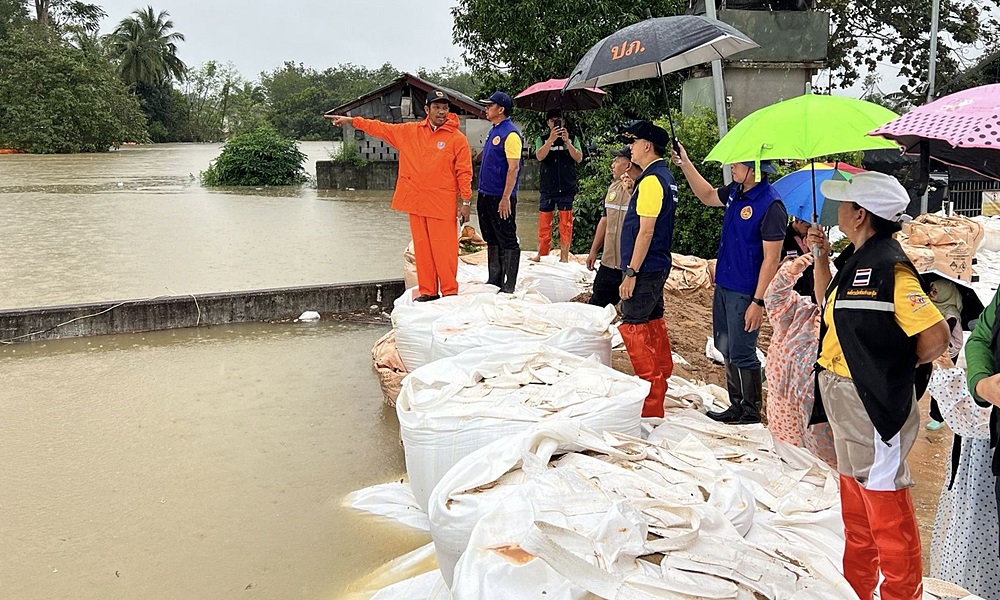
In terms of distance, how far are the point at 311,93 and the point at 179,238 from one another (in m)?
37.3

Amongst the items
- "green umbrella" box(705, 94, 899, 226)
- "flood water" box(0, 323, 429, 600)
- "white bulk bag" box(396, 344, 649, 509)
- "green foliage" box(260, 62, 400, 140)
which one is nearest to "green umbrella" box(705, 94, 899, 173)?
"green umbrella" box(705, 94, 899, 226)

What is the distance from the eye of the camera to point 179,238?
10453mm

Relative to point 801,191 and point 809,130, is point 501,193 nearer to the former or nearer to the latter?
point 801,191

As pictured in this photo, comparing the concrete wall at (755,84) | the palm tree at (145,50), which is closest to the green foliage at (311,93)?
the palm tree at (145,50)

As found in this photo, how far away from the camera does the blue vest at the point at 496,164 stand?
5379 mm

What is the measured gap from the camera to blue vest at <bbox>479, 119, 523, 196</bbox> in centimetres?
538

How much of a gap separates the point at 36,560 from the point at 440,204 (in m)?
3.02

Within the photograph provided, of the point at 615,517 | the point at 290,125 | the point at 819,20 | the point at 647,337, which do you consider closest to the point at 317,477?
the point at 647,337

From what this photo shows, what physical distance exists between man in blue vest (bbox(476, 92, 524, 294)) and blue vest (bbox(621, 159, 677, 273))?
4.86 feet

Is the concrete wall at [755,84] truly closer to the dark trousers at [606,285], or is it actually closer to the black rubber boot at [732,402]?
the dark trousers at [606,285]

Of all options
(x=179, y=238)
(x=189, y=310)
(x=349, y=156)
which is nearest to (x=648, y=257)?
(x=189, y=310)

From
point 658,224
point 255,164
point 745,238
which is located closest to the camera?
point 745,238

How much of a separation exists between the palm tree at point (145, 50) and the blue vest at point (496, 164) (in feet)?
155

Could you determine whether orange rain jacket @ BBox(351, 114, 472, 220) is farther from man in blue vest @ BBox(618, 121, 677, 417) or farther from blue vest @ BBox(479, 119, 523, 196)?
man in blue vest @ BBox(618, 121, 677, 417)
